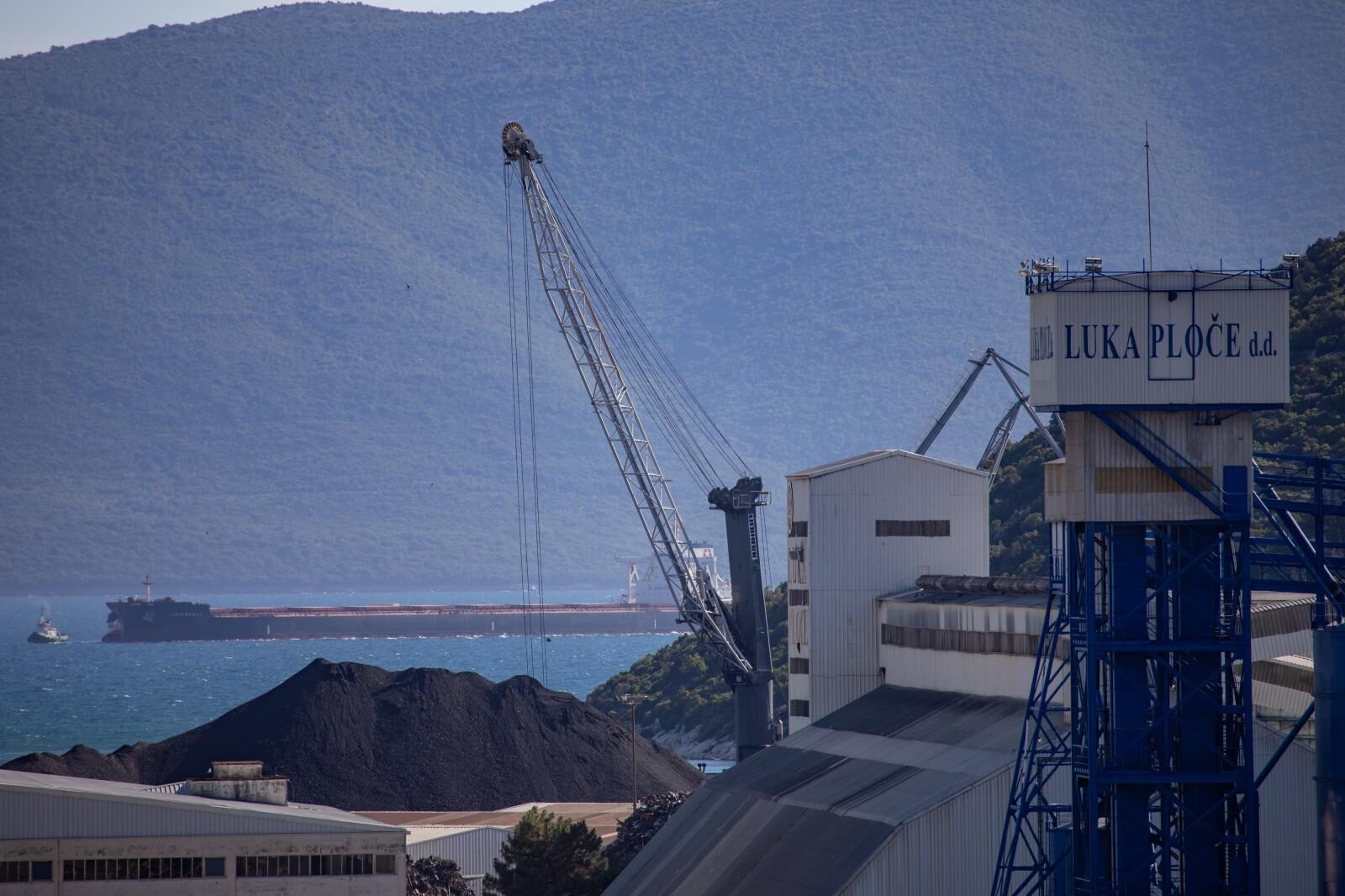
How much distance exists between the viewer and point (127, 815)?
175 feet

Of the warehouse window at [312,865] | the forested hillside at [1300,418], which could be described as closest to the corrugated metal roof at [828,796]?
the warehouse window at [312,865]

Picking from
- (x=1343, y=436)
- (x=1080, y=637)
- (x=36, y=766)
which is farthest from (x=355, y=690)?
(x=1080, y=637)

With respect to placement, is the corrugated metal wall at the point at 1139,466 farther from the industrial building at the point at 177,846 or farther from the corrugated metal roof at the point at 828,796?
the industrial building at the point at 177,846

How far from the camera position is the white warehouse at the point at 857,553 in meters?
62.8

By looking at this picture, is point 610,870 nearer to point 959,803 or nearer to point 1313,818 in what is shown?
point 959,803

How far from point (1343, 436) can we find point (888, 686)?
5857cm

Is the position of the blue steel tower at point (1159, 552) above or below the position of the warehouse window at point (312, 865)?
above

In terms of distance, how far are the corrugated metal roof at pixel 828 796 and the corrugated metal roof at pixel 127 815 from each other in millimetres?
8885

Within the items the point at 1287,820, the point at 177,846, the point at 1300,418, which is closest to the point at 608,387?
the point at 1300,418

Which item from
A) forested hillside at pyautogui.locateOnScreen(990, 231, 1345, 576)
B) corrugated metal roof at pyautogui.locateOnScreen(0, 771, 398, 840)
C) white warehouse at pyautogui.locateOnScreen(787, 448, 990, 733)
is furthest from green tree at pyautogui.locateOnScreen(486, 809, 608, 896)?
forested hillside at pyautogui.locateOnScreen(990, 231, 1345, 576)

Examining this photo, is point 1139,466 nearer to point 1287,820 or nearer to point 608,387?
point 1287,820

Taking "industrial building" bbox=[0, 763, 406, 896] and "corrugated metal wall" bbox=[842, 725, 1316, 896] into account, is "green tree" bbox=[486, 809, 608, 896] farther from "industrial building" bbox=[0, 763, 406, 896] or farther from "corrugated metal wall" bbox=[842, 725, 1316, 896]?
"corrugated metal wall" bbox=[842, 725, 1316, 896]

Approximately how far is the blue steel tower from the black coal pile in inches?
2486

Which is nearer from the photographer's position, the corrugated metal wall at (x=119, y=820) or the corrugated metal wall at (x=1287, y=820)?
the corrugated metal wall at (x=1287, y=820)
